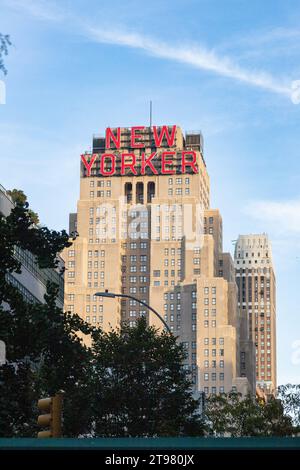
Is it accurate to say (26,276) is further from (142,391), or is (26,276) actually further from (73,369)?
(73,369)

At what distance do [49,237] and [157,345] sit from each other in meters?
23.6

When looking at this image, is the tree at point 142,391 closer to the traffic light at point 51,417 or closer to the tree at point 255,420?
the tree at point 255,420

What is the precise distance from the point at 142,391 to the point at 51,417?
133ft

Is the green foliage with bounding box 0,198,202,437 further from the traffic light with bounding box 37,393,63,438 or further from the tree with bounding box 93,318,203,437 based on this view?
the traffic light with bounding box 37,393,63,438

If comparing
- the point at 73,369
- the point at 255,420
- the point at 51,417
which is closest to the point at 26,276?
the point at 255,420

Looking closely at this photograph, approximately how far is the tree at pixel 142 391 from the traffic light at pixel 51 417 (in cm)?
3718

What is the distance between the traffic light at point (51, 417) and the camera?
Result: 15.2 meters

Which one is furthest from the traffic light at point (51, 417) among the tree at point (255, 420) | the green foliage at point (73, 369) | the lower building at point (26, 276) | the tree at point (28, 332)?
the tree at point (255, 420)

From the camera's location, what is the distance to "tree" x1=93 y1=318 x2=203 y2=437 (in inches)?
2133

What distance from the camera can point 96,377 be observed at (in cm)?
5491

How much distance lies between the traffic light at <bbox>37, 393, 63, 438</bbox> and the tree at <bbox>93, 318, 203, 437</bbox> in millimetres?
37177

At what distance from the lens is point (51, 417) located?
15.4 metres
